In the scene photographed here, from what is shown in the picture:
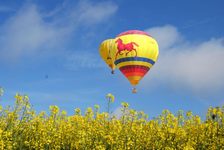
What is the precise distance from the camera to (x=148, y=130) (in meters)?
22.2

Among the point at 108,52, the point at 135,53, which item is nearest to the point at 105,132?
the point at 135,53

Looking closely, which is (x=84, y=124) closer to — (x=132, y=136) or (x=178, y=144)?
(x=132, y=136)

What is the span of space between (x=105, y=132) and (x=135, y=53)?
3887 cm

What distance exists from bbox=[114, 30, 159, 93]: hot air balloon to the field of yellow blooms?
35506mm

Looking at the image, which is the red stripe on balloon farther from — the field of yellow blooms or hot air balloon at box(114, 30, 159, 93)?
the field of yellow blooms

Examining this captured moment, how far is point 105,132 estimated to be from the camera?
2081 cm

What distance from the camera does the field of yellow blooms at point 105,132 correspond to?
2004 centimetres

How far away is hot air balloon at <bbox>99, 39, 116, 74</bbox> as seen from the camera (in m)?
63.6

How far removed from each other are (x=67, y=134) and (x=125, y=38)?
40.3m

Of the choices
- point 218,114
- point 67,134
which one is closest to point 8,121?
point 67,134

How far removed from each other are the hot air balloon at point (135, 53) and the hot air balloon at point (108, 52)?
1.48 metres

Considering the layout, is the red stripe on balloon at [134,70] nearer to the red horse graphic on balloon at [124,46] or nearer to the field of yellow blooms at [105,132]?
the red horse graphic on balloon at [124,46]

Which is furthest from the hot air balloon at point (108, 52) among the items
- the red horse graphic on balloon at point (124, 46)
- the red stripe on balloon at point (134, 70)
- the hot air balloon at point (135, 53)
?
the red stripe on balloon at point (134, 70)


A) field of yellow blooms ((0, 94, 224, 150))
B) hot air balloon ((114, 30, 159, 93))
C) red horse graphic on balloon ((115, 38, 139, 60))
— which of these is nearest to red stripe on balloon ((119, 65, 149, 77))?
hot air balloon ((114, 30, 159, 93))
